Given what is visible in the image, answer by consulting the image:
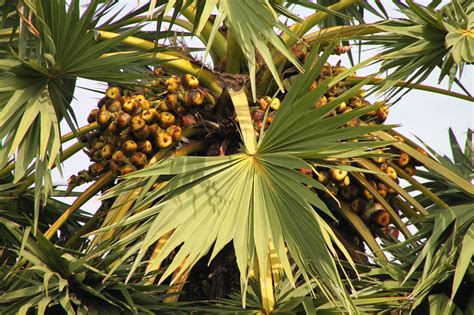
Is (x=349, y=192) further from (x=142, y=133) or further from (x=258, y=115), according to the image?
(x=142, y=133)

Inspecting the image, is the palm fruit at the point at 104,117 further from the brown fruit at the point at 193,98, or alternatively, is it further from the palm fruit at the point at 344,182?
the palm fruit at the point at 344,182

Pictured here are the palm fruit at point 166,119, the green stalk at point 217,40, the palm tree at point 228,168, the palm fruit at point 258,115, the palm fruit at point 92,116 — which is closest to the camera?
the palm tree at point 228,168

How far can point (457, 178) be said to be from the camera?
215 inches

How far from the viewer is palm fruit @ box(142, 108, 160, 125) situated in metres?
5.46

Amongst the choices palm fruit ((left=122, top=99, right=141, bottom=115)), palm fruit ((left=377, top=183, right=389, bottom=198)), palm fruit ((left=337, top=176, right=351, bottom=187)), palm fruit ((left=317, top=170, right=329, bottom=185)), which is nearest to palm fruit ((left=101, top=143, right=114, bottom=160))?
palm fruit ((left=122, top=99, right=141, bottom=115))

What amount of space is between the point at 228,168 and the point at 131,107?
1.01 meters

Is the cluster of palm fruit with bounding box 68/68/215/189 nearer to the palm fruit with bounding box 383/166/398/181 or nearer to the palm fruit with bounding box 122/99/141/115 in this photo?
the palm fruit with bounding box 122/99/141/115

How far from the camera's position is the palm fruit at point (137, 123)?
5.44 m

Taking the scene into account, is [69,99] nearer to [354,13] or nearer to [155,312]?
[155,312]

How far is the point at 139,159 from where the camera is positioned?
5.46m

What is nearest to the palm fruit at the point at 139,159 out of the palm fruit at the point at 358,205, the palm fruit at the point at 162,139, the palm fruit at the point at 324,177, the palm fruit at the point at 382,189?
the palm fruit at the point at 162,139

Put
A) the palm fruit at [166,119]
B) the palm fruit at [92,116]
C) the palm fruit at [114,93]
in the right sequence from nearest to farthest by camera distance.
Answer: the palm fruit at [166,119], the palm fruit at [114,93], the palm fruit at [92,116]

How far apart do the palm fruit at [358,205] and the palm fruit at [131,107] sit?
4.29 feet

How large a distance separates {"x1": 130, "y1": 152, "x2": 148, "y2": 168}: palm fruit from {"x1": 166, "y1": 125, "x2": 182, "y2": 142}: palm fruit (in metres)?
0.19
